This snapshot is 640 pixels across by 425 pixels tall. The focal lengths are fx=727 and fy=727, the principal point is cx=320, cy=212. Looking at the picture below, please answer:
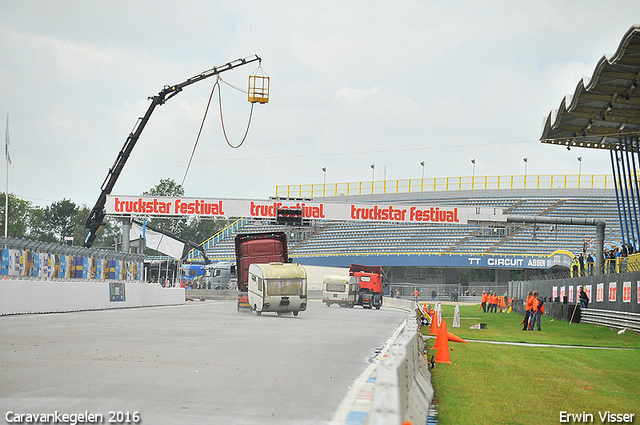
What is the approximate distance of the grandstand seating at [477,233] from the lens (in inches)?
2608

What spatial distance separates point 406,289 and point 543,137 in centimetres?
3141

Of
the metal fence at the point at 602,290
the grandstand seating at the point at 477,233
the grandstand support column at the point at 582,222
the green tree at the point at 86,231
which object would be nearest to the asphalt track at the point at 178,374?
the metal fence at the point at 602,290

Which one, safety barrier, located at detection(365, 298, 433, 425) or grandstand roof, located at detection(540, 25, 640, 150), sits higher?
grandstand roof, located at detection(540, 25, 640, 150)

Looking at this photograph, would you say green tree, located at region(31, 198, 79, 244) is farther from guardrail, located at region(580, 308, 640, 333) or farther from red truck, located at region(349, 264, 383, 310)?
guardrail, located at region(580, 308, 640, 333)

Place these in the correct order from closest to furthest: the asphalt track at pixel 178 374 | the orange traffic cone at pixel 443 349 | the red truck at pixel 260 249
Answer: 1. the asphalt track at pixel 178 374
2. the orange traffic cone at pixel 443 349
3. the red truck at pixel 260 249

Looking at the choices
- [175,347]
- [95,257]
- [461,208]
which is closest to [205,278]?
Result: [461,208]

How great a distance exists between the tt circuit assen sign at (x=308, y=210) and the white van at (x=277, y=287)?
15.9 metres

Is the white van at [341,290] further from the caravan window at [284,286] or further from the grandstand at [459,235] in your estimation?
the caravan window at [284,286]

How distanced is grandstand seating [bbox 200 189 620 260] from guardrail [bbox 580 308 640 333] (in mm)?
31798

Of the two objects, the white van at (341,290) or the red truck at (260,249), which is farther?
the white van at (341,290)

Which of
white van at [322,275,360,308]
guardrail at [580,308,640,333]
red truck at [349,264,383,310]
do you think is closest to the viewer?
guardrail at [580,308,640,333]

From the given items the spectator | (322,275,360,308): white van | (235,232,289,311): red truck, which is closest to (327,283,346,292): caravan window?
(322,275,360,308): white van

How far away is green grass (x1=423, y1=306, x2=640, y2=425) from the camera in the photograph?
846cm

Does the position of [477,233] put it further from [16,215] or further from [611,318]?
[16,215]
